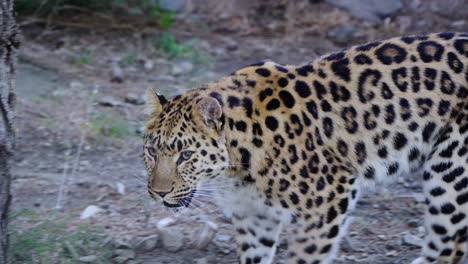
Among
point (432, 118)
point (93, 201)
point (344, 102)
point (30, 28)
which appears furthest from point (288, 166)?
point (30, 28)

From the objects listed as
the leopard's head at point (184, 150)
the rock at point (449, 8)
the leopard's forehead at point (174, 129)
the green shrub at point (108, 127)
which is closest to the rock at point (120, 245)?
the leopard's head at point (184, 150)

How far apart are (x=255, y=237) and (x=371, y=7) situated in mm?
7333

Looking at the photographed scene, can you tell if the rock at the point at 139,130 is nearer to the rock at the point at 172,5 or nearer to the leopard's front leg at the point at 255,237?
the leopard's front leg at the point at 255,237

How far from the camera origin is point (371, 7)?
12.9 metres

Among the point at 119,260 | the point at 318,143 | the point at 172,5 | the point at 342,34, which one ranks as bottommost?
the point at 119,260

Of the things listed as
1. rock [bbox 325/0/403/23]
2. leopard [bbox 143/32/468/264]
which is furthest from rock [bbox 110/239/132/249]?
rock [bbox 325/0/403/23]

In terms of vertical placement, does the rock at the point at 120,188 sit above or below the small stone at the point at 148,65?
below

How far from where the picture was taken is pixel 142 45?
38.6ft

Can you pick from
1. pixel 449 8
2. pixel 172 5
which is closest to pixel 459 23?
pixel 449 8

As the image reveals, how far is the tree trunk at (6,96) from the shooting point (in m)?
5.52

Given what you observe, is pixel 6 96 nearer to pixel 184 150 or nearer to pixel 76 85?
pixel 184 150

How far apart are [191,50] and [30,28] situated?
2.21m

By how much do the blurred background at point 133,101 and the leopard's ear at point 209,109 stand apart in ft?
3.52

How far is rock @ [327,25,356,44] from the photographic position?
12211 mm
